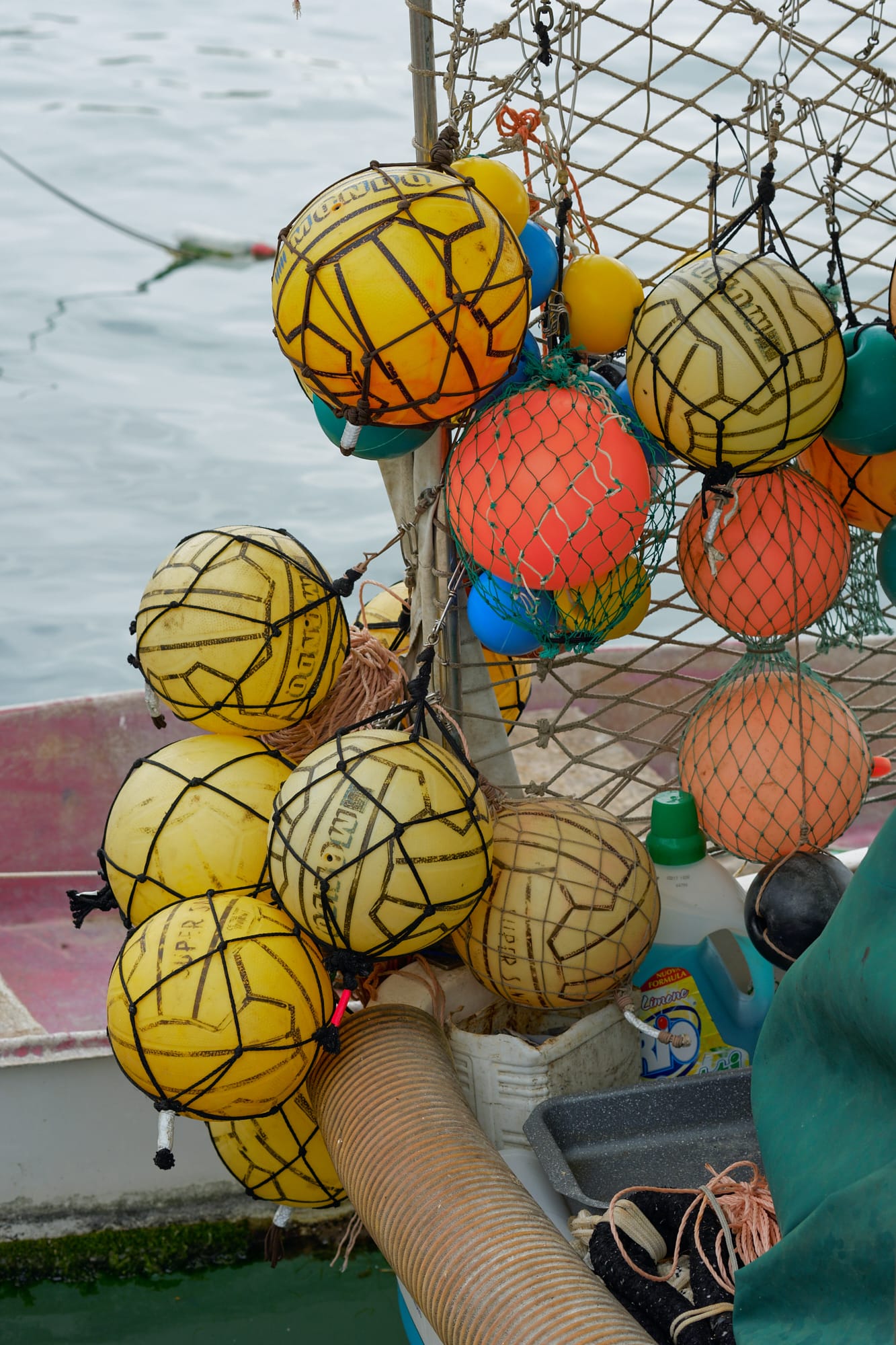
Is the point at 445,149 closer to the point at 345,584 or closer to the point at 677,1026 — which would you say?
the point at 345,584

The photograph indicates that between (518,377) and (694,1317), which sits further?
(518,377)

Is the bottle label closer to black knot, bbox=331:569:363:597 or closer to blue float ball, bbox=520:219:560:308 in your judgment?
black knot, bbox=331:569:363:597

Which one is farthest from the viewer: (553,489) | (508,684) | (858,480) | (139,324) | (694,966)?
(139,324)

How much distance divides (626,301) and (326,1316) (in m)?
1.35

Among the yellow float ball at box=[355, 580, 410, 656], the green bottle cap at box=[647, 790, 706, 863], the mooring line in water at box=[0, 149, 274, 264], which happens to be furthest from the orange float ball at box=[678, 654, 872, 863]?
the mooring line in water at box=[0, 149, 274, 264]

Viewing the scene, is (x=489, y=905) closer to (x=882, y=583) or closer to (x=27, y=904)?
(x=882, y=583)

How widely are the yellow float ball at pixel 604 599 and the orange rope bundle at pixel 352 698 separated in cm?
24

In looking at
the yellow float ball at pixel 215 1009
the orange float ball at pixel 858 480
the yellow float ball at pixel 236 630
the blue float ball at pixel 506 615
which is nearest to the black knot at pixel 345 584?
the yellow float ball at pixel 236 630

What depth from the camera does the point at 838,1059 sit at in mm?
635

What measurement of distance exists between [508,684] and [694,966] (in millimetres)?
378

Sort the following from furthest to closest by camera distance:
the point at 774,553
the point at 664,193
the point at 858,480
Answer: the point at 664,193
the point at 858,480
the point at 774,553

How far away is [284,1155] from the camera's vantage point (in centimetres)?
127

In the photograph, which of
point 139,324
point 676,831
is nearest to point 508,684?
point 676,831

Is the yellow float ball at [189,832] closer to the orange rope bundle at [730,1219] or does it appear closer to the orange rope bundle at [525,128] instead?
the orange rope bundle at [730,1219]
